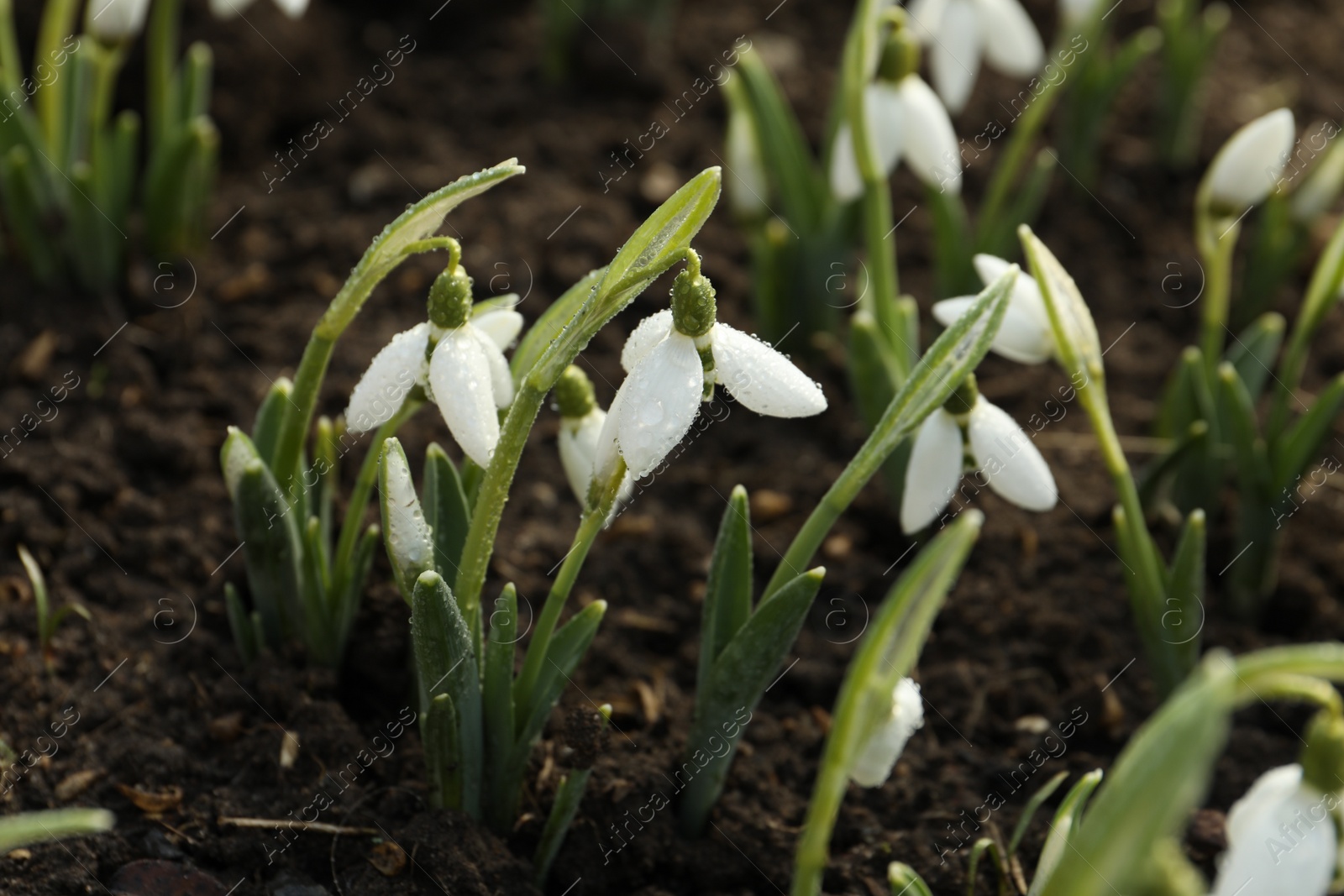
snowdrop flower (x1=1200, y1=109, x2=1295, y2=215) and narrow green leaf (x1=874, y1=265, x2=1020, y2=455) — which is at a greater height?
narrow green leaf (x1=874, y1=265, x2=1020, y2=455)

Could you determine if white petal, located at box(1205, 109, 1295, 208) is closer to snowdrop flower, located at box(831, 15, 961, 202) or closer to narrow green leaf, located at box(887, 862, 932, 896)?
snowdrop flower, located at box(831, 15, 961, 202)

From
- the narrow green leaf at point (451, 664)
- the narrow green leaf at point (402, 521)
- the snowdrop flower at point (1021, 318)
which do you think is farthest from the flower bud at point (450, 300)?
the snowdrop flower at point (1021, 318)

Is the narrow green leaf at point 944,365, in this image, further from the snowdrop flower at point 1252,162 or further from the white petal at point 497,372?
the snowdrop flower at point 1252,162

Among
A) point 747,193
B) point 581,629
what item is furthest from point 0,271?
point 581,629

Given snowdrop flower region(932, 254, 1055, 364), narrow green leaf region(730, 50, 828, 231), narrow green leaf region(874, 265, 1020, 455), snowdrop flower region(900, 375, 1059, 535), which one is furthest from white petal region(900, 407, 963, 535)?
narrow green leaf region(730, 50, 828, 231)

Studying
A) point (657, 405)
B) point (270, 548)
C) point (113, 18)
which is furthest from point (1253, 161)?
point (113, 18)
